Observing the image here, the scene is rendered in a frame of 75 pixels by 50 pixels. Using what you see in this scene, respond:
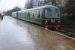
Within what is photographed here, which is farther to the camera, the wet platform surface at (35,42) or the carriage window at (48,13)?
the carriage window at (48,13)

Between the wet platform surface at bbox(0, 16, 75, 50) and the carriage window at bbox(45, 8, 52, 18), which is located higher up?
the carriage window at bbox(45, 8, 52, 18)

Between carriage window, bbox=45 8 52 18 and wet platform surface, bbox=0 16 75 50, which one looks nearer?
wet platform surface, bbox=0 16 75 50

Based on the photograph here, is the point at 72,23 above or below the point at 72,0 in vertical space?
below

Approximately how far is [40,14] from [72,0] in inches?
476

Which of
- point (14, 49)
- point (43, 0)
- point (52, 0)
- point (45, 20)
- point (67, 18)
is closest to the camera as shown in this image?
point (14, 49)

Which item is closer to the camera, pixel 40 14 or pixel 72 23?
pixel 40 14

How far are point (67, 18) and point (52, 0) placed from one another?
72.8ft

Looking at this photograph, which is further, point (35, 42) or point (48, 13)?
point (48, 13)

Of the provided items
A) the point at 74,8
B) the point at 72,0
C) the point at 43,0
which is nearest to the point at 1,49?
the point at 74,8

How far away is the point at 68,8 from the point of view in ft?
140

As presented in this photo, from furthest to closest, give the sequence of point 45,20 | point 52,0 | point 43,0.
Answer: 1. point 43,0
2. point 52,0
3. point 45,20

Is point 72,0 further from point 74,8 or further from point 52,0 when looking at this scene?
point 52,0

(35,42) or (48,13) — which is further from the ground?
(48,13)

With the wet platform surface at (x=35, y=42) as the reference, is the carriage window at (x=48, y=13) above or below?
above
